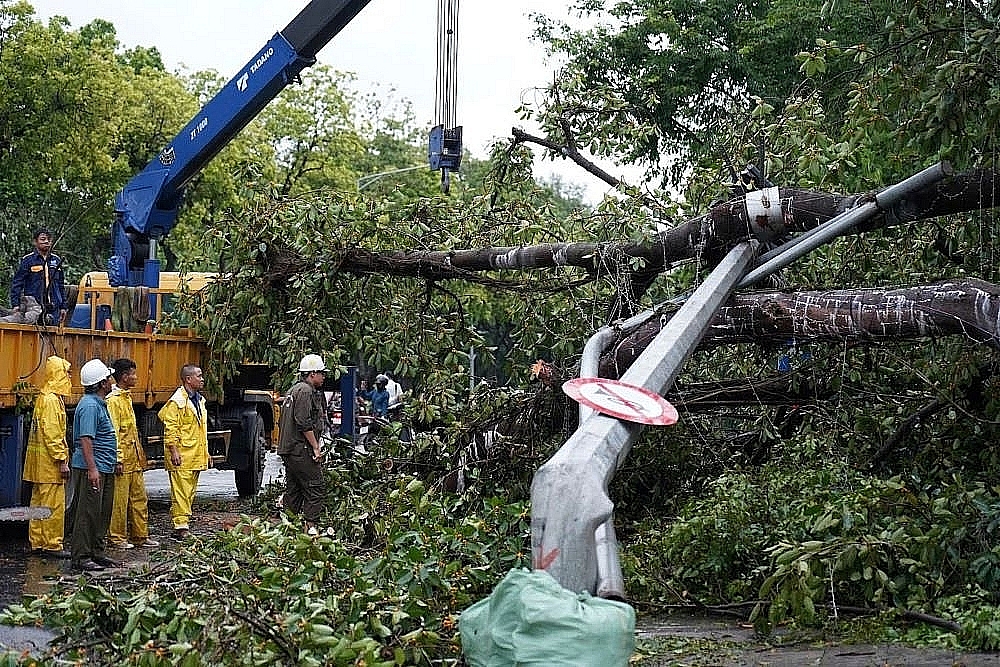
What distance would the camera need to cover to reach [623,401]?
5395 millimetres

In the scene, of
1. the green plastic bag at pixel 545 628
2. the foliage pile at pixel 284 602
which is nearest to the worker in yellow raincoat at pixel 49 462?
the foliage pile at pixel 284 602

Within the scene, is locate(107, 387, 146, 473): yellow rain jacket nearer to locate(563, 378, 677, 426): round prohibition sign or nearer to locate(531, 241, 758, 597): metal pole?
locate(563, 378, 677, 426): round prohibition sign

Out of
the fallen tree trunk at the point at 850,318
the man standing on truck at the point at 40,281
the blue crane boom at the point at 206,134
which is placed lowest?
the fallen tree trunk at the point at 850,318

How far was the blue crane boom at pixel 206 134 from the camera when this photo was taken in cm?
1369

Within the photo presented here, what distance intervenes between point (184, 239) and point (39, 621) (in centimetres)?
2537

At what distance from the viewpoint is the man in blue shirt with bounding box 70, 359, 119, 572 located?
1016 cm

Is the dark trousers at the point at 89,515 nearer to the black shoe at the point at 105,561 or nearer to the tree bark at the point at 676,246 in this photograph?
the black shoe at the point at 105,561

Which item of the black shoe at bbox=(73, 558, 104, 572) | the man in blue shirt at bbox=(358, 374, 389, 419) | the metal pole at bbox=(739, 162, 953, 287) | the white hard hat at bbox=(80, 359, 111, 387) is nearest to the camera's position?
the metal pole at bbox=(739, 162, 953, 287)

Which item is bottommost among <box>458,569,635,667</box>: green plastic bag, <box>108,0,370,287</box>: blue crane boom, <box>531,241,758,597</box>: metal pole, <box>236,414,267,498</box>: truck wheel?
<box>236,414,267,498</box>: truck wheel

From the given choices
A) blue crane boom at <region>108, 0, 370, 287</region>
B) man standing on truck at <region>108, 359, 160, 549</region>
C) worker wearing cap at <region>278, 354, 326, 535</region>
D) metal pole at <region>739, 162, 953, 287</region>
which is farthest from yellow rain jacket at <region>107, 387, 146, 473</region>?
metal pole at <region>739, 162, 953, 287</region>

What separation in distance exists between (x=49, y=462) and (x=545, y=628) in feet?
26.0

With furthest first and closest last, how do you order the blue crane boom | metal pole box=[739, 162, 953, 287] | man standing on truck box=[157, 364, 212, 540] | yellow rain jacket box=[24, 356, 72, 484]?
1. the blue crane boom
2. man standing on truck box=[157, 364, 212, 540]
3. yellow rain jacket box=[24, 356, 72, 484]
4. metal pole box=[739, 162, 953, 287]

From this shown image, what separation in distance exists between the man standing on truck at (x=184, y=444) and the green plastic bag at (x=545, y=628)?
797 centimetres

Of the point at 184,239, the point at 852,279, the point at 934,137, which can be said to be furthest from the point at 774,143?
the point at 184,239
